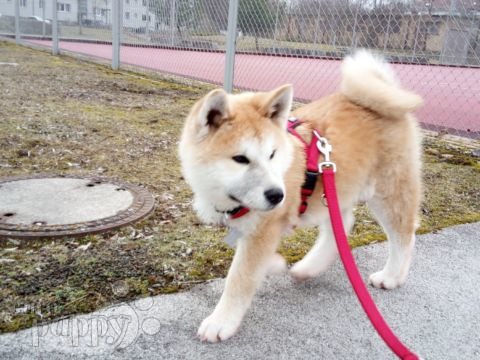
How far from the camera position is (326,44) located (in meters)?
6.41

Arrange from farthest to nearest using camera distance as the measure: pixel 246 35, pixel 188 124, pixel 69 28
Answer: pixel 69 28, pixel 246 35, pixel 188 124

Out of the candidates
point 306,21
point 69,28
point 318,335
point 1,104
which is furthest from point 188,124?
point 69,28

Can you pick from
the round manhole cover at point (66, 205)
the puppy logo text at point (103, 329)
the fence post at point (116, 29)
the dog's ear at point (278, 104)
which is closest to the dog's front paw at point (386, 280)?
the dog's ear at point (278, 104)

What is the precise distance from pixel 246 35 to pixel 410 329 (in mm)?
5985

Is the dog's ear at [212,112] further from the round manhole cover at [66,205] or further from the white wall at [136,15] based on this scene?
the white wall at [136,15]

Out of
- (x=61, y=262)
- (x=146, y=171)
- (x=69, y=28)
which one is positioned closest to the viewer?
(x=61, y=262)

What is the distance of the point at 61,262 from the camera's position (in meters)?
2.23

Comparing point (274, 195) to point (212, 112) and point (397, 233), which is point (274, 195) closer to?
point (212, 112)

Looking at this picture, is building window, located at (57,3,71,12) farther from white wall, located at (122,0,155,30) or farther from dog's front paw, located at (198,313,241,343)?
dog's front paw, located at (198,313,241,343)

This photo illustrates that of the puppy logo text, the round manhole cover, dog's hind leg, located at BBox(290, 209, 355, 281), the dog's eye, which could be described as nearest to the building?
the round manhole cover

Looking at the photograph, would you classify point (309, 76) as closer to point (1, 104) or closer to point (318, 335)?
point (1, 104)

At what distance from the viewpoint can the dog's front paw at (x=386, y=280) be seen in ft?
7.70

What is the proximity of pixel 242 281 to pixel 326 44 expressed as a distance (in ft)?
17.3

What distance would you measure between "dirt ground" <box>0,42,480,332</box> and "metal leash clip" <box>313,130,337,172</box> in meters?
0.75
